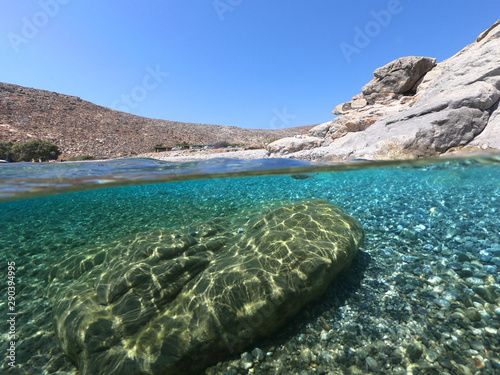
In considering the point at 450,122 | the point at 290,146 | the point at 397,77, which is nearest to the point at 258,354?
the point at 450,122

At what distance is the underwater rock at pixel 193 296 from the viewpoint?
2346mm

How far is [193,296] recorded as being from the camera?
2.84m

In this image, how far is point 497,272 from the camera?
3064 mm

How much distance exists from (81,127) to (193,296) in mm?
42495

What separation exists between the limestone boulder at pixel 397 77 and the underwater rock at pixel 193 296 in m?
19.3

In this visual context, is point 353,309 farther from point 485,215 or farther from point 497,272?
point 485,215

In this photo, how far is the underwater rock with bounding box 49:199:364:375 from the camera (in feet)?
7.70

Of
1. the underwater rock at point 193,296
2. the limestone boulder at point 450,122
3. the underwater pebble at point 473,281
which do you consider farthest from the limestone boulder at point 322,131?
the underwater pebble at point 473,281

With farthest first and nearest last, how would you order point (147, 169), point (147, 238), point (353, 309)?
point (147, 169) → point (147, 238) → point (353, 309)

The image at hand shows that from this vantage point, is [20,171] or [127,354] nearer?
[127,354]

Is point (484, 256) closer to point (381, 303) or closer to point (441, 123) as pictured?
point (381, 303)

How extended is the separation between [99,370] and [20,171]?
12.2 meters

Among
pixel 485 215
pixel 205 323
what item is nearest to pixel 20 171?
pixel 205 323

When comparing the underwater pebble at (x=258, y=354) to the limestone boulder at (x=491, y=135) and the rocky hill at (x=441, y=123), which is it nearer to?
the rocky hill at (x=441, y=123)
